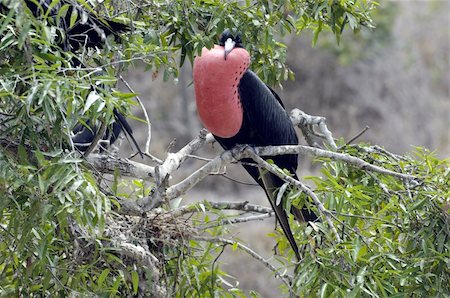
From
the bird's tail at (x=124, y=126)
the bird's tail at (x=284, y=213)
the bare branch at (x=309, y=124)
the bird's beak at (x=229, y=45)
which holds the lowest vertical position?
the bird's tail at (x=284, y=213)

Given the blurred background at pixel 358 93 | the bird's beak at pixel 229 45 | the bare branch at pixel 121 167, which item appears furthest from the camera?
the blurred background at pixel 358 93

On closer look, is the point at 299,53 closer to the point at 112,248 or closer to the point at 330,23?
the point at 330,23

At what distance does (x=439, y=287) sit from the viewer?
9.23ft

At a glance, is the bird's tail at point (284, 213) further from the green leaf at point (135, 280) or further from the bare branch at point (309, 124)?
the green leaf at point (135, 280)

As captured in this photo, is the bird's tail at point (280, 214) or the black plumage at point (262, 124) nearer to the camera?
the bird's tail at point (280, 214)

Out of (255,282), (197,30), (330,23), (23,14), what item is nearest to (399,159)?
(330,23)

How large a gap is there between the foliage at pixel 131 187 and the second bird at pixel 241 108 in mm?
89

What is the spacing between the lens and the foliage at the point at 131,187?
2.48 m

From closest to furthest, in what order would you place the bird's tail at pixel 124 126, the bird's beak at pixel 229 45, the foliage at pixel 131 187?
the foliage at pixel 131 187 → the bird's tail at pixel 124 126 → the bird's beak at pixel 229 45

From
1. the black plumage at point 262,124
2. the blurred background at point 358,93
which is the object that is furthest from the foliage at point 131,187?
the blurred background at point 358,93

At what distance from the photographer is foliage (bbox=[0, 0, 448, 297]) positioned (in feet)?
8.13

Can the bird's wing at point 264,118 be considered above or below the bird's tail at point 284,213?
above

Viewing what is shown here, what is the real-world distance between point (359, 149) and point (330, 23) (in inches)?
18.1

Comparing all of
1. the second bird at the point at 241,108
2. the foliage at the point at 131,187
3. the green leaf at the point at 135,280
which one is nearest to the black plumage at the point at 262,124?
the second bird at the point at 241,108
